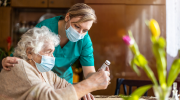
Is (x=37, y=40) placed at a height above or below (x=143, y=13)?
below

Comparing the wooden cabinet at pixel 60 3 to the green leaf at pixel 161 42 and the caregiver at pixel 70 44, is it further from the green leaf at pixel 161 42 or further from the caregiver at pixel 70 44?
the green leaf at pixel 161 42

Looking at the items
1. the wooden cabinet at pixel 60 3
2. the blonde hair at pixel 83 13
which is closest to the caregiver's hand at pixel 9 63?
the blonde hair at pixel 83 13

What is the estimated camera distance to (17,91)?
0.84 m

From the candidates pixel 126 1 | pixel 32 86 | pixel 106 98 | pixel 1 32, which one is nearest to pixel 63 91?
pixel 32 86

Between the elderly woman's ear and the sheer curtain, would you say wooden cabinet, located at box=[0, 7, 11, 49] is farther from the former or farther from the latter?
the sheer curtain

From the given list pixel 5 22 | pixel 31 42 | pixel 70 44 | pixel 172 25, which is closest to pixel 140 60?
pixel 31 42

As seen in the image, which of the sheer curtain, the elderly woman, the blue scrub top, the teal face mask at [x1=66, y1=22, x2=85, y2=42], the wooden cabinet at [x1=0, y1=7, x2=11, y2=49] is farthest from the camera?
the wooden cabinet at [x1=0, y1=7, x2=11, y2=49]

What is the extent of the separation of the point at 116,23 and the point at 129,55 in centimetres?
53

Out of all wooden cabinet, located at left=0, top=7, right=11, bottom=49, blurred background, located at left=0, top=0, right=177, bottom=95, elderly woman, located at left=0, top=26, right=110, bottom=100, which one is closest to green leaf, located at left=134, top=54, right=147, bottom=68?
elderly woman, located at left=0, top=26, right=110, bottom=100

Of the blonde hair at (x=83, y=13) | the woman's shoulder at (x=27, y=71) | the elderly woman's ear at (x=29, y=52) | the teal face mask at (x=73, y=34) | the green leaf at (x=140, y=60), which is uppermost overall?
the blonde hair at (x=83, y=13)

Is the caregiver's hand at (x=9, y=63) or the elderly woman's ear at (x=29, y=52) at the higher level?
the elderly woman's ear at (x=29, y=52)

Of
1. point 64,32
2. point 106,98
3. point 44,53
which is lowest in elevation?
point 106,98

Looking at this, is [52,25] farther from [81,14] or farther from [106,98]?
[106,98]

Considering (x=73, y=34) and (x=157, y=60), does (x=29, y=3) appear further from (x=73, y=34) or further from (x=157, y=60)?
(x=157, y=60)
